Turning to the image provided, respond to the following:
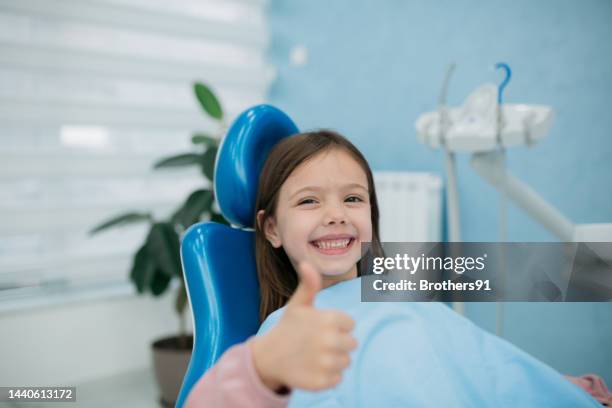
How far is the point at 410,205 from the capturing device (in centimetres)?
194

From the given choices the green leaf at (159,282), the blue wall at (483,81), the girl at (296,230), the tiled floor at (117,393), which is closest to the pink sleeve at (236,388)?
the girl at (296,230)

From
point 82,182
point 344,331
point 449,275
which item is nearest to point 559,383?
point 449,275

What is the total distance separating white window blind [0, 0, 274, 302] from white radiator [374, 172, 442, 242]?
102cm

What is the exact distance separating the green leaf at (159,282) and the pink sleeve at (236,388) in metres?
1.41

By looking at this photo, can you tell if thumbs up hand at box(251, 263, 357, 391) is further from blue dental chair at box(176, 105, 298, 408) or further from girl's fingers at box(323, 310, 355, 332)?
blue dental chair at box(176, 105, 298, 408)

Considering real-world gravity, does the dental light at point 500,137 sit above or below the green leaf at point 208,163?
above

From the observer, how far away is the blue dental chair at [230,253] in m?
0.97

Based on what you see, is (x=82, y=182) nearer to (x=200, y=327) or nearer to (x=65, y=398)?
(x=65, y=398)

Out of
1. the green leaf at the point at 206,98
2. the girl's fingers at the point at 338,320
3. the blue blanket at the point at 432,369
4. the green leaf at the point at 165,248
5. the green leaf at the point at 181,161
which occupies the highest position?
the green leaf at the point at 206,98

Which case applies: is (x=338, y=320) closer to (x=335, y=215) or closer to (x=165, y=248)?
(x=335, y=215)

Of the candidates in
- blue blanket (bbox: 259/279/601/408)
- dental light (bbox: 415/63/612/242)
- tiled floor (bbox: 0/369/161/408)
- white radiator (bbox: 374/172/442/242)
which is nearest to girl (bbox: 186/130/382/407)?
blue blanket (bbox: 259/279/601/408)

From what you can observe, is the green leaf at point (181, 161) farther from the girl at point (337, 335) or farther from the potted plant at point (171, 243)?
the girl at point (337, 335)

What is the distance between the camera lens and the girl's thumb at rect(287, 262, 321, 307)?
512 millimetres

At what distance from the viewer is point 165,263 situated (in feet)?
6.08
